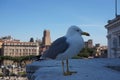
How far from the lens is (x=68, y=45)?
566 centimetres

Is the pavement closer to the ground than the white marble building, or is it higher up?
closer to the ground

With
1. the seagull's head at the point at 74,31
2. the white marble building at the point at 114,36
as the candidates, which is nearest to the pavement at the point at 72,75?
the seagull's head at the point at 74,31

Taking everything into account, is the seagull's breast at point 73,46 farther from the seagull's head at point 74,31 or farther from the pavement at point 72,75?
the pavement at point 72,75

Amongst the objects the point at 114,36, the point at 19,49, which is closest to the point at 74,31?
the point at 114,36

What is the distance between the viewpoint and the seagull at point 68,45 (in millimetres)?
5578

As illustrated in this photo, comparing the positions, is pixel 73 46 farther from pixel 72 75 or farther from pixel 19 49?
pixel 19 49

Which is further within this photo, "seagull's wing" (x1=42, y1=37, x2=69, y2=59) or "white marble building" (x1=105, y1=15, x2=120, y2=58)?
"white marble building" (x1=105, y1=15, x2=120, y2=58)

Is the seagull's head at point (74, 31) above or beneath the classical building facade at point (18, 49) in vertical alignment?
beneath

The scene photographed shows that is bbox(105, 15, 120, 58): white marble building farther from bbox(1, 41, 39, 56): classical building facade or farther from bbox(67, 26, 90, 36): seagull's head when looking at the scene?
bbox(1, 41, 39, 56): classical building facade

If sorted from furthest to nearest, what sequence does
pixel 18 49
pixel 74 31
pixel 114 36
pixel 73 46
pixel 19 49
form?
1. pixel 19 49
2. pixel 18 49
3. pixel 114 36
4. pixel 74 31
5. pixel 73 46

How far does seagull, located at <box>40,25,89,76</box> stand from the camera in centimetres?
558

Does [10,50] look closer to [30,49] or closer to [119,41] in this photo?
[30,49]

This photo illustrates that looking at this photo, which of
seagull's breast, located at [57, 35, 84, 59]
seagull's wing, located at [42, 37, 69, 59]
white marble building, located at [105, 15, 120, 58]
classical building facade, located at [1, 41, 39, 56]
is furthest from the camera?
classical building facade, located at [1, 41, 39, 56]

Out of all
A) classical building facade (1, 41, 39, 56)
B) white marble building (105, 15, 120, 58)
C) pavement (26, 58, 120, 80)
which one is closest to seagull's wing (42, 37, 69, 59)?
pavement (26, 58, 120, 80)
